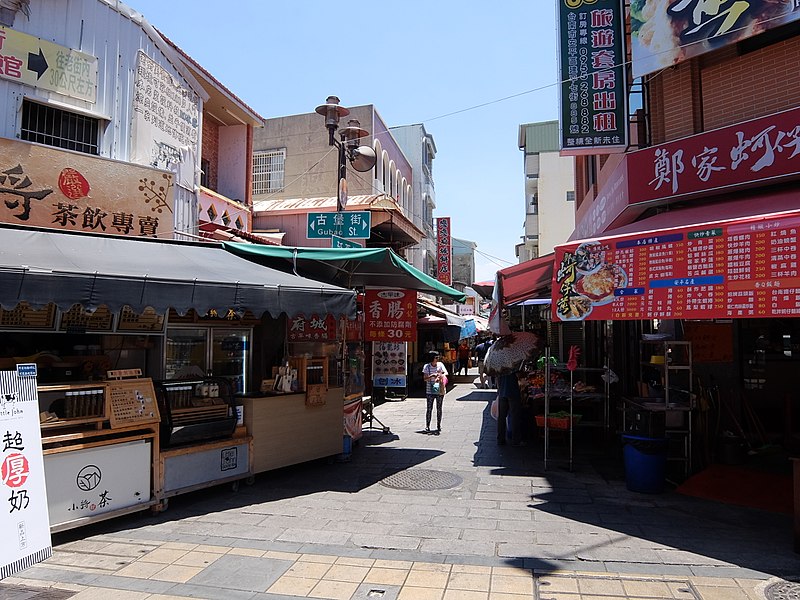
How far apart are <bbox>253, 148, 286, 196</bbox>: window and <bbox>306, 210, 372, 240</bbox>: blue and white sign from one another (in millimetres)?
9073

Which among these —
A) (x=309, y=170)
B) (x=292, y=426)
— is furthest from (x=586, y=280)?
(x=309, y=170)

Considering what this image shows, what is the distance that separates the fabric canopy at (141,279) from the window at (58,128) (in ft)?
9.08

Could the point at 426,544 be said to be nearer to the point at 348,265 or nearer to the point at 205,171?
the point at 348,265

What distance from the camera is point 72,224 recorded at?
8391mm

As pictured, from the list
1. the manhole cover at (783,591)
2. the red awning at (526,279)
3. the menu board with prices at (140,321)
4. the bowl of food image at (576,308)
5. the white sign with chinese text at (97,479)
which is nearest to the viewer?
the manhole cover at (783,591)

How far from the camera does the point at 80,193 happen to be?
338 inches

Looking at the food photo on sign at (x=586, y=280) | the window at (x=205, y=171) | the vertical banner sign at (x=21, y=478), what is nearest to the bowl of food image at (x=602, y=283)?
the food photo on sign at (x=586, y=280)

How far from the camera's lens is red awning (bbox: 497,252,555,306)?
8219 millimetres

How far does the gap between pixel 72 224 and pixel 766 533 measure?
974 cm

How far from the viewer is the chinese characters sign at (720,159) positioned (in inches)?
259

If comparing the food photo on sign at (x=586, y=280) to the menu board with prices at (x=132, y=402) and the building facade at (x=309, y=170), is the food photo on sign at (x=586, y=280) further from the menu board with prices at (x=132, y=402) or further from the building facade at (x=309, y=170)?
the building facade at (x=309, y=170)

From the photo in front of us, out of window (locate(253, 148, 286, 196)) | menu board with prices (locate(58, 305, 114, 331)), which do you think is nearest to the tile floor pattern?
menu board with prices (locate(58, 305, 114, 331))

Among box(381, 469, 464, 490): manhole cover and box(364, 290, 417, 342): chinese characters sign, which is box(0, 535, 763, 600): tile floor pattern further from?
box(364, 290, 417, 342): chinese characters sign

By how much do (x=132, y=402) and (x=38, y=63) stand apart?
589 centimetres
